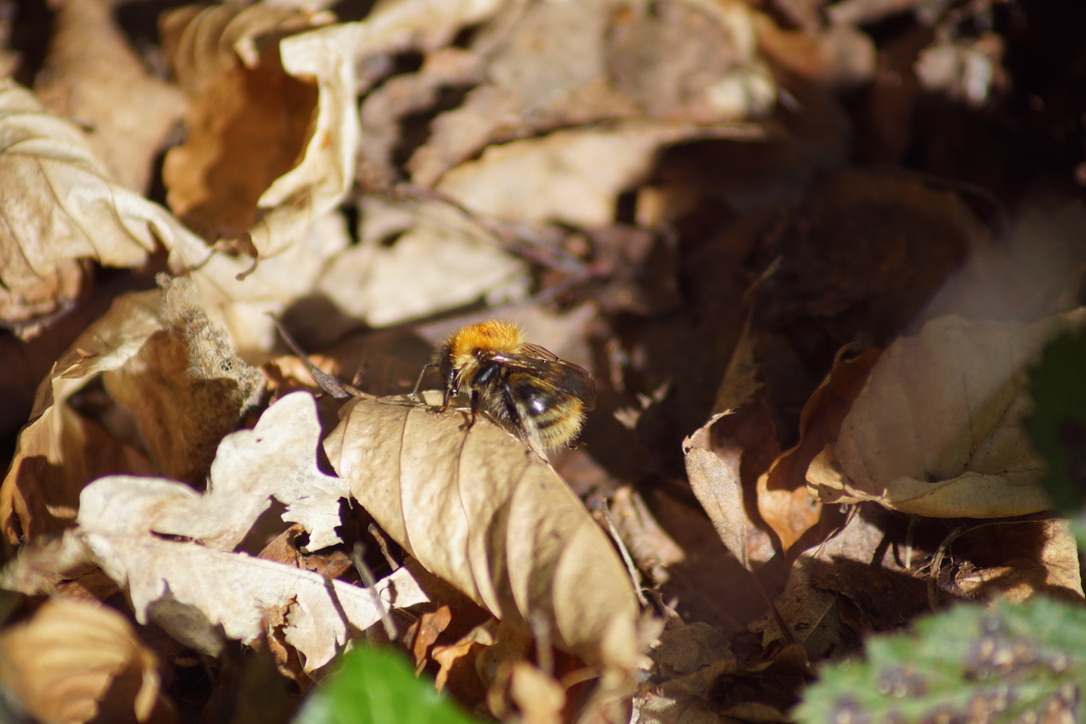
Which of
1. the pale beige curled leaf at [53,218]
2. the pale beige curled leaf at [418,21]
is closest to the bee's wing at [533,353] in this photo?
the pale beige curled leaf at [53,218]

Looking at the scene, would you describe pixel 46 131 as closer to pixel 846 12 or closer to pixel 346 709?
pixel 346 709

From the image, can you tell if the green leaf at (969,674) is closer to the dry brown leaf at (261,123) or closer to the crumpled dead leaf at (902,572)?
the crumpled dead leaf at (902,572)

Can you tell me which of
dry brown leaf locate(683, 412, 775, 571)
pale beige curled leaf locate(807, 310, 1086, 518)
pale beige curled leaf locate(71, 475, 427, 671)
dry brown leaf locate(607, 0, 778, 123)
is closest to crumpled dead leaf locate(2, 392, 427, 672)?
pale beige curled leaf locate(71, 475, 427, 671)

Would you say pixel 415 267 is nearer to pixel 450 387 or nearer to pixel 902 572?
pixel 450 387

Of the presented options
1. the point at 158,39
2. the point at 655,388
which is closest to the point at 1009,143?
the point at 655,388

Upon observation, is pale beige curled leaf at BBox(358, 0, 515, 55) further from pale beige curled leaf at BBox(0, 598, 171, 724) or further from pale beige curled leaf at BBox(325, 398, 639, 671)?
pale beige curled leaf at BBox(0, 598, 171, 724)

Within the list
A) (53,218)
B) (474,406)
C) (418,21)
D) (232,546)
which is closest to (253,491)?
(232,546)
